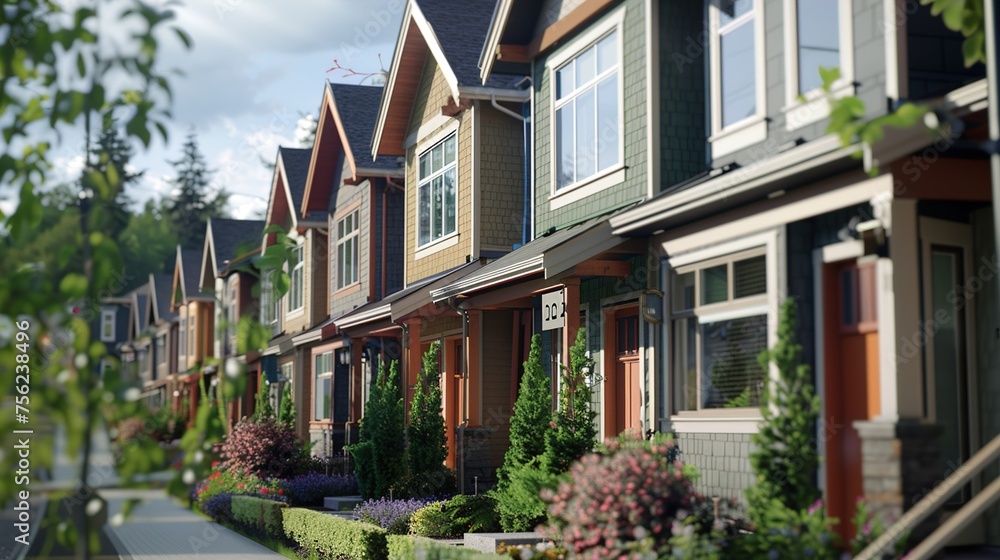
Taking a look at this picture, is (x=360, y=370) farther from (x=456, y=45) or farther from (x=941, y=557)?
(x=941, y=557)

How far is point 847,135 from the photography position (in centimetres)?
645

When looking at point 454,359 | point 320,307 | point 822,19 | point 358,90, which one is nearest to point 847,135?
point 822,19

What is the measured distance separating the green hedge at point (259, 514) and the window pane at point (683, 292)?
10113 millimetres

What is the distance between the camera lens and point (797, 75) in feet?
37.0

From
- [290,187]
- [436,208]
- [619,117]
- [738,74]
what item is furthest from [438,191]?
[290,187]

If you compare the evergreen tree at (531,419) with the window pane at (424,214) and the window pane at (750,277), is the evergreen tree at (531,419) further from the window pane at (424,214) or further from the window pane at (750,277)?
the window pane at (424,214)

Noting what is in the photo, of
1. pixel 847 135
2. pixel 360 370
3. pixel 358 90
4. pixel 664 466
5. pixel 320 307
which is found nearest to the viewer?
pixel 847 135

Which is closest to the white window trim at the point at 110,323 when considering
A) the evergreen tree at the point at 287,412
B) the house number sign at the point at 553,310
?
the evergreen tree at the point at 287,412

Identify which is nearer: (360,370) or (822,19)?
(822,19)

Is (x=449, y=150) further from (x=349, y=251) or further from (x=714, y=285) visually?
(x=714, y=285)

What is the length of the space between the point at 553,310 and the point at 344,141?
13340 mm

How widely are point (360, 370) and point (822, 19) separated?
60.1ft

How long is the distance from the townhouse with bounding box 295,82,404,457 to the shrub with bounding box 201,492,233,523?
3353 mm

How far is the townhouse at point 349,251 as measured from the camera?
26.7 meters
